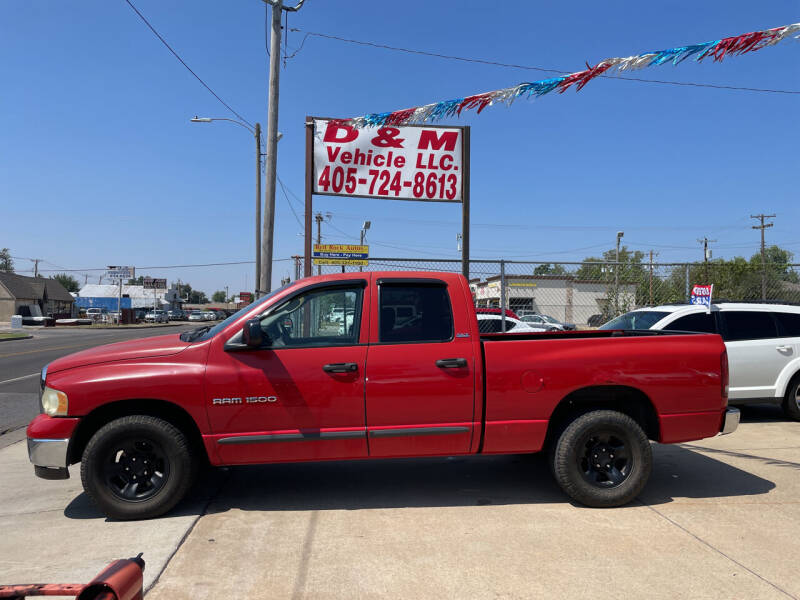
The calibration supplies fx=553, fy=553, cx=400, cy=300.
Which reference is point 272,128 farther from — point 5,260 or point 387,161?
point 5,260

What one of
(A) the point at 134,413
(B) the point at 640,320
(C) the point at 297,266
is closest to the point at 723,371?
(B) the point at 640,320

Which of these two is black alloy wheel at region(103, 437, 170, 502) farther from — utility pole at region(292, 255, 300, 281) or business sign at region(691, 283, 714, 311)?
business sign at region(691, 283, 714, 311)

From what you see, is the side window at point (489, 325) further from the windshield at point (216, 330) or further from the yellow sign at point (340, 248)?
the windshield at point (216, 330)

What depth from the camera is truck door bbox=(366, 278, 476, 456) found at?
4277 mm

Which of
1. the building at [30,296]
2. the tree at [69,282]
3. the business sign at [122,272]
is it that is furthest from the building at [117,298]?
the tree at [69,282]

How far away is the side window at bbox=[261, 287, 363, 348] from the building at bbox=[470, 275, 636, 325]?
219 inches

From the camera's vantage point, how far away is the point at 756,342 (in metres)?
7.56

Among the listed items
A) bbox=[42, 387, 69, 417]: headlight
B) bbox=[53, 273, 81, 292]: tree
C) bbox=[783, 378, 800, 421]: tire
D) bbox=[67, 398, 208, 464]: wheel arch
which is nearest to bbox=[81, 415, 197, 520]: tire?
bbox=[67, 398, 208, 464]: wheel arch

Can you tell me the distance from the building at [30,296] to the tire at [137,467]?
62.6 m

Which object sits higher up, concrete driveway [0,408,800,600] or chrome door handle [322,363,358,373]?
chrome door handle [322,363,358,373]

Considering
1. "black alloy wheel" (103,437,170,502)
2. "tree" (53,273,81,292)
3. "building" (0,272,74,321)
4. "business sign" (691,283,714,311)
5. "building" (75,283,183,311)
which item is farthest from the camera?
"tree" (53,273,81,292)

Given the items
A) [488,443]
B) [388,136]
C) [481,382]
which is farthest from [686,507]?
[388,136]

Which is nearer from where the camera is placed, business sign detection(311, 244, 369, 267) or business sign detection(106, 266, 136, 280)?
business sign detection(311, 244, 369, 267)

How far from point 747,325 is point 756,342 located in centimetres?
30
